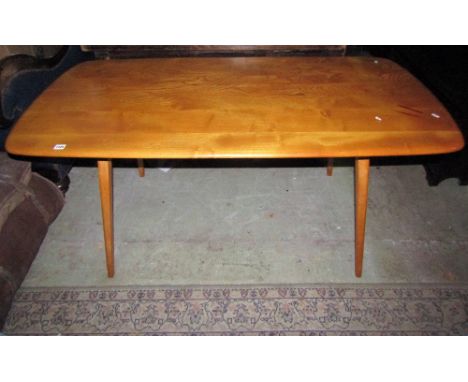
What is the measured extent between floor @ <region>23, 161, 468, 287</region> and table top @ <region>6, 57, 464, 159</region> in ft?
2.14

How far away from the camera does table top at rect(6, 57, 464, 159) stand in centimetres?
102

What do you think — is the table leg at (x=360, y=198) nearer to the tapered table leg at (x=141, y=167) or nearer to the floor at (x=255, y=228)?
the floor at (x=255, y=228)

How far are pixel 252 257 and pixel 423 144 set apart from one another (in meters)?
0.85

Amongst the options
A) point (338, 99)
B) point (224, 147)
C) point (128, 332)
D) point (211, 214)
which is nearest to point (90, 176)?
point (211, 214)

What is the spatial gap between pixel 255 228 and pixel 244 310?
1.47 ft

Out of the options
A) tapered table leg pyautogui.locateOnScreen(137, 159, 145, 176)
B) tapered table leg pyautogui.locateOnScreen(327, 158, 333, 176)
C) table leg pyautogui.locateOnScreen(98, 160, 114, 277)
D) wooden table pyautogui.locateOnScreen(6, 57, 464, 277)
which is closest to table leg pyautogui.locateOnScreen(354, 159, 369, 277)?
wooden table pyautogui.locateOnScreen(6, 57, 464, 277)

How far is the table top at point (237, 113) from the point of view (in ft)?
3.34

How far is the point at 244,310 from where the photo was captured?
131 centimetres

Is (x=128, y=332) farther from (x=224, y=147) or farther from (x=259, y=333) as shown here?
(x=224, y=147)

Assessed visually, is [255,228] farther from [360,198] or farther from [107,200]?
[107,200]

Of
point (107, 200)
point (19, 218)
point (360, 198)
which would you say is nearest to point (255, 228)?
point (360, 198)

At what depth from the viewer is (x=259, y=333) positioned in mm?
1244

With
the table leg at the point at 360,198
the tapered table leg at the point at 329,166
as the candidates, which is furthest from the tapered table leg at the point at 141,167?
the table leg at the point at 360,198

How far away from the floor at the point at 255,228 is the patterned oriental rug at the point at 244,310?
55 mm
